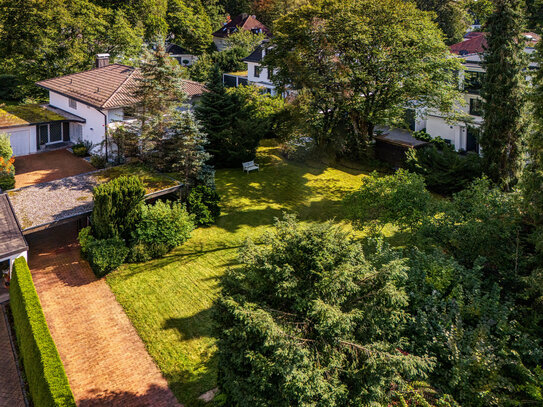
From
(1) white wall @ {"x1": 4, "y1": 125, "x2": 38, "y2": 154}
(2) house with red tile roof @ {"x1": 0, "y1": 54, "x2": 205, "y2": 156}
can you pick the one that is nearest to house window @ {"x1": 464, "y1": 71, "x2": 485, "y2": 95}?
(2) house with red tile roof @ {"x1": 0, "y1": 54, "x2": 205, "y2": 156}

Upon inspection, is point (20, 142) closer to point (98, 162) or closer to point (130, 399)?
point (98, 162)

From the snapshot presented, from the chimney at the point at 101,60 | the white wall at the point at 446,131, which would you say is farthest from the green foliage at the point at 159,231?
the white wall at the point at 446,131

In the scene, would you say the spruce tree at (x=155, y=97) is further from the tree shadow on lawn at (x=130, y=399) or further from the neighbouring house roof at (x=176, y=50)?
the neighbouring house roof at (x=176, y=50)

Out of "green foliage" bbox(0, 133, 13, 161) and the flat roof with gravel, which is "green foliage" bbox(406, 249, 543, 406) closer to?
the flat roof with gravel

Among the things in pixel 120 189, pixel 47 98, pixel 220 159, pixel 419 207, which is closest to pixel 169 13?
pixel 47 98

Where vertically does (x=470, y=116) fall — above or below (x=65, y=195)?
above

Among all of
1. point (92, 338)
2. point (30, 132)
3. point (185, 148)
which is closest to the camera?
point (92, 338)

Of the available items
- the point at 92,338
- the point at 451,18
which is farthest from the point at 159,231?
the point at 451,18
